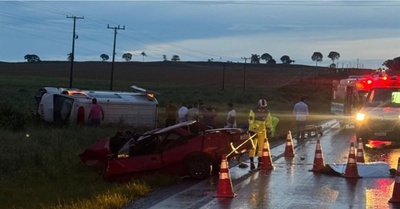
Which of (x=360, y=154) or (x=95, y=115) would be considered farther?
(x=95, y=115)

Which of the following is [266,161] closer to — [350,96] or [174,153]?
[174,153]

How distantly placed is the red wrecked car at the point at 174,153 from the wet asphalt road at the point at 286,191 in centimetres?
46

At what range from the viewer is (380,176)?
13930 mm

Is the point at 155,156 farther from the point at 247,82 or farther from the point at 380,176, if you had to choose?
the point at 247,82

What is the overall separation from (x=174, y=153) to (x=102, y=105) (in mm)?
16918

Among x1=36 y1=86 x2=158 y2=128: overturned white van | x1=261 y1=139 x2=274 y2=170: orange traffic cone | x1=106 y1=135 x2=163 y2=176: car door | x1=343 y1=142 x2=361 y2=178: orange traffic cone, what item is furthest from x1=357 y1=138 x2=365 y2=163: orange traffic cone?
x1=36 y1=86 x2=158 y2=128: overturned white van

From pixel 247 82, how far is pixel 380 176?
10724 cm

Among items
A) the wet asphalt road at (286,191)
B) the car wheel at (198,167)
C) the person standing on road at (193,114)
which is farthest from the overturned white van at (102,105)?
the car wheel at (198,167)

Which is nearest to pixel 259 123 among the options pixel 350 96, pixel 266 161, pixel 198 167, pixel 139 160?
pixel 266 161

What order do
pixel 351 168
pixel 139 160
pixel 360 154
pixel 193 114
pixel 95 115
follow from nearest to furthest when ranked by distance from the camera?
pixel 351 168
pixel 139 160
pixel 360 154
pixel 193 114
pixel 95 115

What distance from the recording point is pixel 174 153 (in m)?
14.5

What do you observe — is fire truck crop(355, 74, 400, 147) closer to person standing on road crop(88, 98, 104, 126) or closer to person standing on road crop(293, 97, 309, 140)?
person standing on road crop(293, 97, 309, 140)

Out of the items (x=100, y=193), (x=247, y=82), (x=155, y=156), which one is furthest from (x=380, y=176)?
(x=247, y=82)

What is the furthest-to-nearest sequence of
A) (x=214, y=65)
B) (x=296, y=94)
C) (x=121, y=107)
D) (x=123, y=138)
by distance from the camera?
(x=214, y=65), (x=296, y=94), (x=121, y=107), (x=123, y=138)
